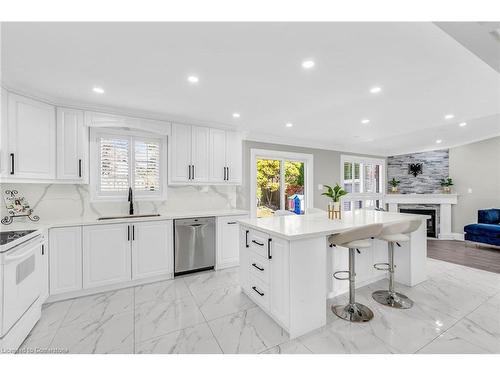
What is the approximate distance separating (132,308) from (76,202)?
5.61 ft

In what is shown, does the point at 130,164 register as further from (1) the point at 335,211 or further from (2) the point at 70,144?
(1) the point at 335,211

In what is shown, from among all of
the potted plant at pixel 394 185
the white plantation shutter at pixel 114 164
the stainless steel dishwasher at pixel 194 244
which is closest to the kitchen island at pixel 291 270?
the stainless steel dishwasher at pixel 194 244

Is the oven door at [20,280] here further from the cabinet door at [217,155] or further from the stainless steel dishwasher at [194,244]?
the cabinet door at [217,155]

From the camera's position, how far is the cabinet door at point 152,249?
112 inches

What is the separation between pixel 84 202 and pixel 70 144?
2.65ft

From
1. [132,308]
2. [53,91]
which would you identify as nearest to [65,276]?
[132,308]

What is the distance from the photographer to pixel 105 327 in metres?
2.01

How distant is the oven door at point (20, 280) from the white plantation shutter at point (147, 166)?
1.47m

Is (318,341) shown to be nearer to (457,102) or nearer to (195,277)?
(195,277)

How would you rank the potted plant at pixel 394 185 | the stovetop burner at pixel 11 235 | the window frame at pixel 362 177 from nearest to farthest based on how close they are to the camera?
the stovetop burner at pixel 11 235, the window frame at pixel 362 177, the potted plant at pixel 394 185

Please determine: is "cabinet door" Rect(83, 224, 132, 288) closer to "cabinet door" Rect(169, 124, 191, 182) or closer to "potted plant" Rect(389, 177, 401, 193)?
"cabinet door" Rect(169, 124, 191, 182)
